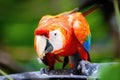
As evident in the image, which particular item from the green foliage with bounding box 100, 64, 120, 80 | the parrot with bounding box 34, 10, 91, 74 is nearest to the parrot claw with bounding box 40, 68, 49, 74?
the parrot with bounding box 34, 10, 91, 74

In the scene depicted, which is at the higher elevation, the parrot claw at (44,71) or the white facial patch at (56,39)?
the white facial patch at (56,39)

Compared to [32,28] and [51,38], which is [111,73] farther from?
[32,28]

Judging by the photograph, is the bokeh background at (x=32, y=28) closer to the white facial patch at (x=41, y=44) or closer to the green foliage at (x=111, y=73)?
the white facial patch at (x=41, y=44)

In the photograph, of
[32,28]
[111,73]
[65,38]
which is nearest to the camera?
[111,73]

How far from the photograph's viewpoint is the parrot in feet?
1.38

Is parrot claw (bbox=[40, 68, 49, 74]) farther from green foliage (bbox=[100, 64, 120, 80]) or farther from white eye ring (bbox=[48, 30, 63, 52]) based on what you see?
green foliage (bbox=[100, 64, 120, 80])

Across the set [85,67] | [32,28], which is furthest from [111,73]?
[32,28]

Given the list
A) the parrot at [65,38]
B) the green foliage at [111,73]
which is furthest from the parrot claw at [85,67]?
the green foliage at [111,73]

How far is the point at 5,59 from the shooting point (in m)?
0.39

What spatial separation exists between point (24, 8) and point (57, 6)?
0.09 m

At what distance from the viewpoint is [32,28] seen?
0.59 meters

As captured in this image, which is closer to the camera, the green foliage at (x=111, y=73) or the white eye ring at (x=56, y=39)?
the green foliage at (x=111, y=73)

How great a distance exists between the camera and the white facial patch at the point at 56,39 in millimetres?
417

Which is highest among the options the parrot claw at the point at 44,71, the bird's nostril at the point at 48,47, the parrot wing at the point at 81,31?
the parrot wing at the point at 81,31
